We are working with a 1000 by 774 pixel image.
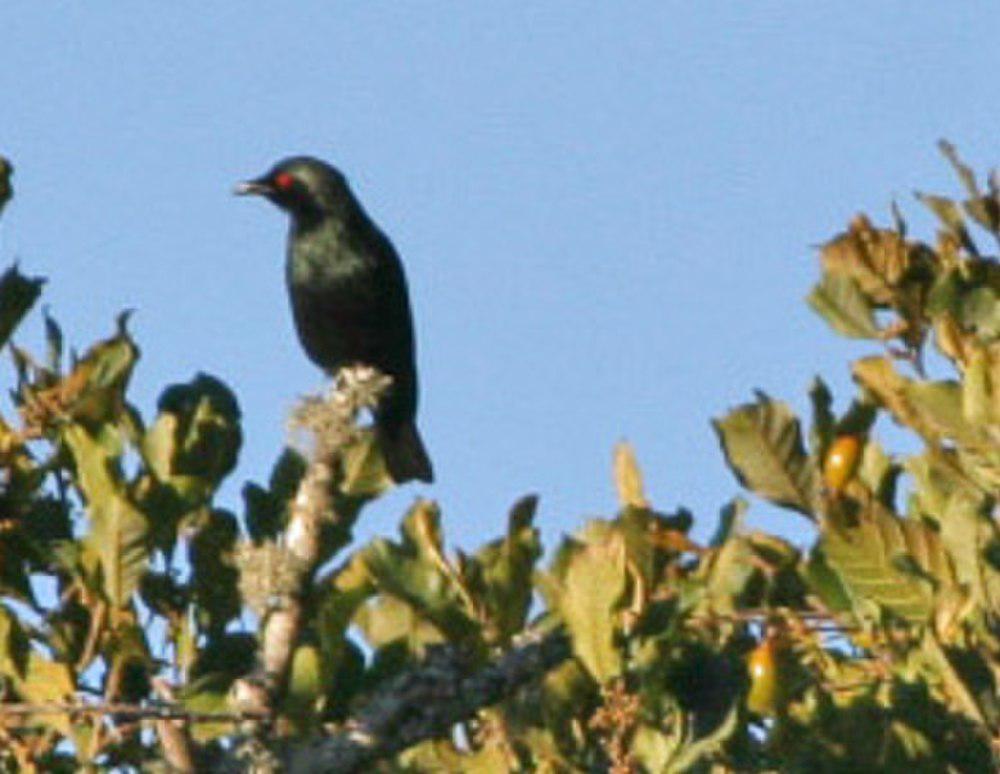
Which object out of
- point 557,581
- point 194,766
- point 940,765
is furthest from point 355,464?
point 940,765

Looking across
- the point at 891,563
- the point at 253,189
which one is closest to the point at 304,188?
the point at 253,189

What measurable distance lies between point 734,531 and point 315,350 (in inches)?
215

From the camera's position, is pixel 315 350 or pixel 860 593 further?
pixel 315 350

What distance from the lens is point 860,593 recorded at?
4.44 m

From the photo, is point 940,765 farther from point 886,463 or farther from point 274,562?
point 274,562

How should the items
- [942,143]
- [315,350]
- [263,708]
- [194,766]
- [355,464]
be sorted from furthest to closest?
[315,350] → [942,143] → [355,464] → [194,766] → [263,708]

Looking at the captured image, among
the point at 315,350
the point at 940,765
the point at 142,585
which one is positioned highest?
the point at 315,350

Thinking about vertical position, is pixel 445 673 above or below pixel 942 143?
below

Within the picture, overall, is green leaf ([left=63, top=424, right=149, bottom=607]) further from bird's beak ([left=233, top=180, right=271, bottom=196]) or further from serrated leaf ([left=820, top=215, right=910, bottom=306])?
bird's beak ([left=233, top=180, right=271, bottom=196])

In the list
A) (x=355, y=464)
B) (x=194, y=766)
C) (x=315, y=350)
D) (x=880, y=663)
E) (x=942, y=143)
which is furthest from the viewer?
(x=315, y=350)

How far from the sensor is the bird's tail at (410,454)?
32.5 ft

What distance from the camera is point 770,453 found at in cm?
483

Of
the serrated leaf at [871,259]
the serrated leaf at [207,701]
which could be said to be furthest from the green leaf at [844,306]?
the serrated leaf at [207,701]

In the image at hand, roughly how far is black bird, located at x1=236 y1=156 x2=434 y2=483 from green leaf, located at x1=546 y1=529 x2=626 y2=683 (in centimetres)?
550
